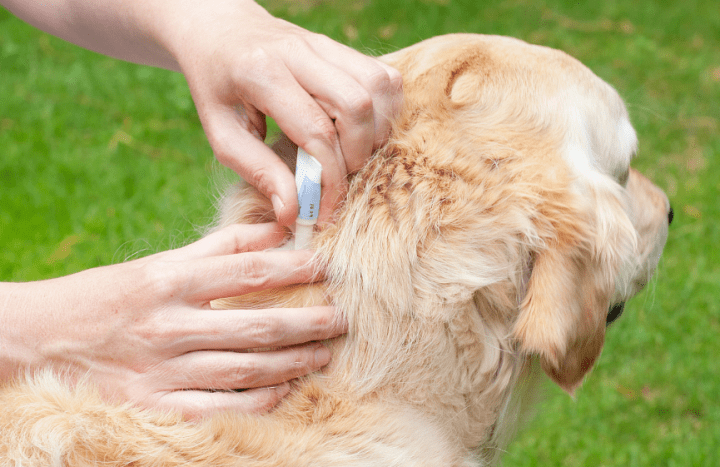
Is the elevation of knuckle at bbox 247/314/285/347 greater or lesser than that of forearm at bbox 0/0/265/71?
lesser

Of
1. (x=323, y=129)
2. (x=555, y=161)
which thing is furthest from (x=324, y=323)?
(x=555, y=161)

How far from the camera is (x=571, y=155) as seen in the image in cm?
174

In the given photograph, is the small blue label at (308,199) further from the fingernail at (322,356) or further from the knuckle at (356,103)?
the fingernail at (322,356)

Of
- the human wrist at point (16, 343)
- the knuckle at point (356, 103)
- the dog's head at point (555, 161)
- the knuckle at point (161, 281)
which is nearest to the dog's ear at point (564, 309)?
the dog's head at point (555, 161)

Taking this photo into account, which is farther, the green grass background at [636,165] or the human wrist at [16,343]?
the green grass background at [636,165]

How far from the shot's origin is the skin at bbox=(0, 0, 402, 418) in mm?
1598

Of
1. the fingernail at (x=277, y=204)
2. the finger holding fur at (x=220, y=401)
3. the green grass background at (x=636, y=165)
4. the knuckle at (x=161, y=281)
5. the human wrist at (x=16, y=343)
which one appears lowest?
the green grass background at (x=636, y=165)

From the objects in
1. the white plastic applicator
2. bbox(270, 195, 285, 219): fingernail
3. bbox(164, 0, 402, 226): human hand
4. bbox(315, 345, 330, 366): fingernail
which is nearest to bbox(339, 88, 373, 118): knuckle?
bbox(164, 0, 402, 226): human hand

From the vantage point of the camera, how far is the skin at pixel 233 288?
62.9 inches

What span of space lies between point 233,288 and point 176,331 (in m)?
0.16

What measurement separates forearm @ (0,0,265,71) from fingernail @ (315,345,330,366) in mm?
937

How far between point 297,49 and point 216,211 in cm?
62

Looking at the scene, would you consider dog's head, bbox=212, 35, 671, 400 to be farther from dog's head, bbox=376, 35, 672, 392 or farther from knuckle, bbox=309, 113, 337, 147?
knuckle, bbox=309, 113, 337, 147

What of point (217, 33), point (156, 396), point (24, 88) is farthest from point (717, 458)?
point (24, 88)
